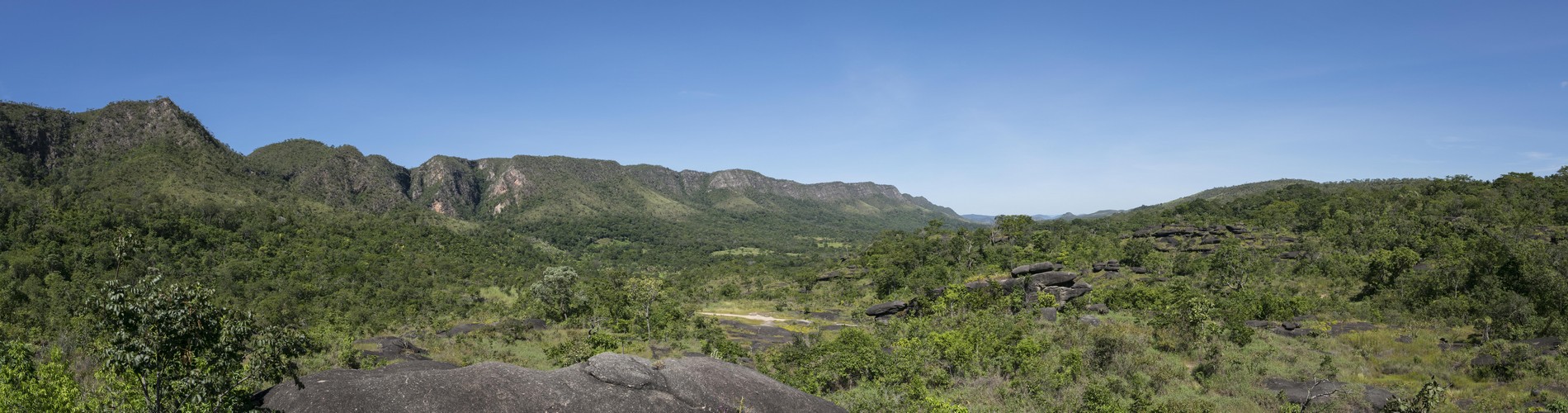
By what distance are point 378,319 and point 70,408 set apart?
60108 millimetres

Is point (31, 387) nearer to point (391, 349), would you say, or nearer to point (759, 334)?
point (391, 349)

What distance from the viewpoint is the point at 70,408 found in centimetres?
1380

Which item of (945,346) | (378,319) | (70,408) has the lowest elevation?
(378,319)

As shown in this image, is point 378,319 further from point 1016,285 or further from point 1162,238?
point 1162,238

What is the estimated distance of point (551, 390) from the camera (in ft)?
64.9

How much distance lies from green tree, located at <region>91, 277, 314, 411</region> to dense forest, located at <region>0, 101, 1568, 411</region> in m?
0.05

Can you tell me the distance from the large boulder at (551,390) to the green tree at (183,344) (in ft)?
19.9

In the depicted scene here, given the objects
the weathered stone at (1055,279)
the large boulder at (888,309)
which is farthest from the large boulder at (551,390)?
the weathered stone at (1055,279)

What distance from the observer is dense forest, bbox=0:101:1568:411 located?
19.8 meters

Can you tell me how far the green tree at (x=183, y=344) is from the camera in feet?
33.1

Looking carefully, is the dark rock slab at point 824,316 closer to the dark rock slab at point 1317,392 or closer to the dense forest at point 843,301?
the dense forest at point 843,301

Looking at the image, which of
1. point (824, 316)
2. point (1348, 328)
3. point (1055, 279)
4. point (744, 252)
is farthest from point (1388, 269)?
point (744, 252)

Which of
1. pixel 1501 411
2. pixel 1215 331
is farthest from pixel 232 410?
pixel 1215 331

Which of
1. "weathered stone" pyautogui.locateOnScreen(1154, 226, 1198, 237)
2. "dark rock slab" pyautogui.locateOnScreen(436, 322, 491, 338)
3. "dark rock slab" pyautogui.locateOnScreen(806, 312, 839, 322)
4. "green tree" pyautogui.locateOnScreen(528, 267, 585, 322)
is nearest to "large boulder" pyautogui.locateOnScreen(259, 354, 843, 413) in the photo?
"dark rock slab" pyautogui.locateOnScreen(436, 322, 491, 338)
